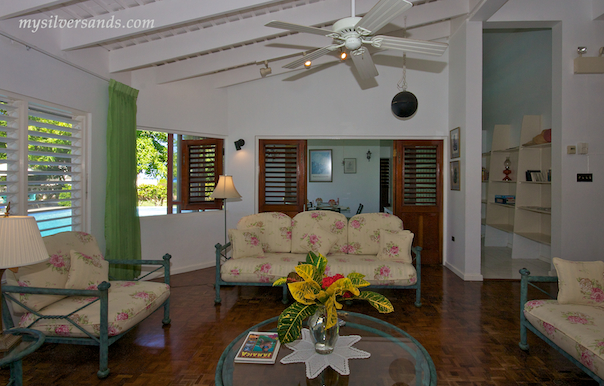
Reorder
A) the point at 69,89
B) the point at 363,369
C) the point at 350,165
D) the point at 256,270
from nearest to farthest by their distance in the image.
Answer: the point at 363,369 → the point at 69,89 → the point at 256,270 → the point at 350,165

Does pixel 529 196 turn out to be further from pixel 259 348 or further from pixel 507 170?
pixel 259 348

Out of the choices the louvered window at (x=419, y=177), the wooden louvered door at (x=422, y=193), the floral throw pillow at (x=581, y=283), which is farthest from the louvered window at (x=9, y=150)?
the louvered window at (x=419, y=177)

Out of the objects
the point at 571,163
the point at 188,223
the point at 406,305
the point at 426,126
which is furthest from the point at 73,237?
the point at 571,163

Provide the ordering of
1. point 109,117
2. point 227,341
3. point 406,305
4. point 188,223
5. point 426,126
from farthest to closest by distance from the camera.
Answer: point 426,126, point 188,223, point 109,117, point 406,305, point 227,341

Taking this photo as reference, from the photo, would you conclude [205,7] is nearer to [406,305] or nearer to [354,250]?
[354,250]

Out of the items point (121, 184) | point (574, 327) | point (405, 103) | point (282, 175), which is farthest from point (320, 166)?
point (574, 327)

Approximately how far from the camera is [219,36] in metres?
4.03

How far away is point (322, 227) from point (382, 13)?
2.67 meters

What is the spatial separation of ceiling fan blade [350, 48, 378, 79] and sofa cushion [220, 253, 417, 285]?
1926 mm

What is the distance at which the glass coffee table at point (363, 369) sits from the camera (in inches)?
68.1

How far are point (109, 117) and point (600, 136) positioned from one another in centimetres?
585

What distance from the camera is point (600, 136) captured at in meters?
4.33

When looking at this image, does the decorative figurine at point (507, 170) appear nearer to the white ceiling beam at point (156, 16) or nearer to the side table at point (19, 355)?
the white ceiling beam at point (156, 16)

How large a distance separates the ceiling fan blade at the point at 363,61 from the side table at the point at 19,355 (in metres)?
2.75
